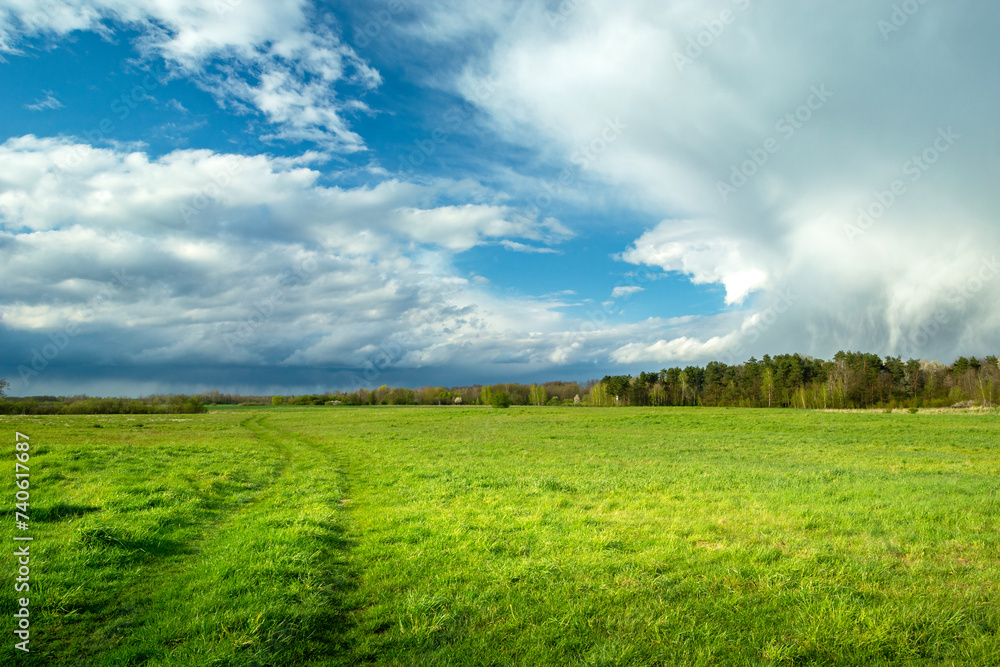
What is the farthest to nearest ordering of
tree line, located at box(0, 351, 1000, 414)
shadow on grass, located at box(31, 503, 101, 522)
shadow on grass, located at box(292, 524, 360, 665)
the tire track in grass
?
tree line, located at box(0, 351, 1000, 414) < shadow on grass, located at box(31, 503, 101, 522) < shadow on grass, located at box(292, 524, 360, 665) < the tire track in grass

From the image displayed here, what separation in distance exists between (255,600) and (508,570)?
14.4ft

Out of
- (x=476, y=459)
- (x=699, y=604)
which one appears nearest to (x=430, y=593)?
(x=699, y=604)

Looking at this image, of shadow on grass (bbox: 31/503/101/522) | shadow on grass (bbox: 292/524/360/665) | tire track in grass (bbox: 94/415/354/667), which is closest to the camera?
tire track in grass (bbox: 94/415/354/667)

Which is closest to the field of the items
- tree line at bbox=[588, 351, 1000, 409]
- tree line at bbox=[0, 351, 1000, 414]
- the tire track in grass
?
the tire track in grass

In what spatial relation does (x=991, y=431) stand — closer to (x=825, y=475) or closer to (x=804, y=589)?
(x=825, y=475)

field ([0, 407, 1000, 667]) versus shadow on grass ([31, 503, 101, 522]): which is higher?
shadow on grass ([31, 503, 101, 522])

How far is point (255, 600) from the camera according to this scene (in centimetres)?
746

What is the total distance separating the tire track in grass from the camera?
6.11 m

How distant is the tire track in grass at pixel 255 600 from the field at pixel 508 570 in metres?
0.04

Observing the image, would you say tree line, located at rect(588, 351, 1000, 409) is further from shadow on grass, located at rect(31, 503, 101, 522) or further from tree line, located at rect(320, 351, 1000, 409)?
shadow on grass, located at rect(31, 503, 101, 522)

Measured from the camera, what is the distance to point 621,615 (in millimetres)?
7195

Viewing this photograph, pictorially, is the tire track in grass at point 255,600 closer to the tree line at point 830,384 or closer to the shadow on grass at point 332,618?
the shadow on grass at point 332,618

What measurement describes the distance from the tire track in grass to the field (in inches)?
1.5

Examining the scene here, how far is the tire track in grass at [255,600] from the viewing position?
6109mm
